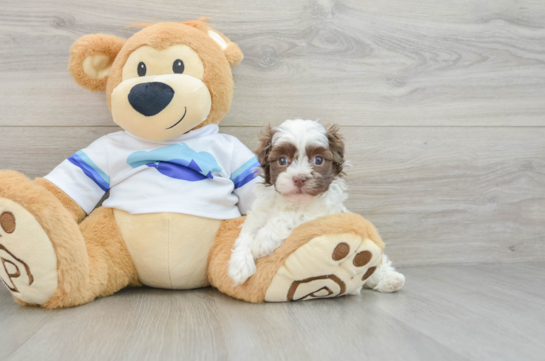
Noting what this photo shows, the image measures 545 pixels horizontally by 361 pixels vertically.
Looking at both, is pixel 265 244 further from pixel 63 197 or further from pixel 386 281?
pixel 63 197

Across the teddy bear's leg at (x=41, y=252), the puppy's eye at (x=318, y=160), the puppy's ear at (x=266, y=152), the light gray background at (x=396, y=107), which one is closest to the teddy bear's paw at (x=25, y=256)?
the teddy bear's leg at (x=41, y=252)

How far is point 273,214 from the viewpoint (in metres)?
0.95

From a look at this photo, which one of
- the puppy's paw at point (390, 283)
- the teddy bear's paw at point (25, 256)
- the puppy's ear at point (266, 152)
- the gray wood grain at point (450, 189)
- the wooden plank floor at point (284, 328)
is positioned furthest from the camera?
the gray wood grain at point (450, 189)

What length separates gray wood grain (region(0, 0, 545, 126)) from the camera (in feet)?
3.90

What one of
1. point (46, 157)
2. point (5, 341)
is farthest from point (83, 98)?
point (5, 341)

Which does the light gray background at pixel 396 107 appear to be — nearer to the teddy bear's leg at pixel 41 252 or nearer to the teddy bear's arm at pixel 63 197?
the teddy bear's leg at pixel 41 252

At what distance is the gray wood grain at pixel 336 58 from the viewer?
119cm

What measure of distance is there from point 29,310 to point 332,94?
0.97 m

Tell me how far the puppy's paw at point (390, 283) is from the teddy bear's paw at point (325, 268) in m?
0.15

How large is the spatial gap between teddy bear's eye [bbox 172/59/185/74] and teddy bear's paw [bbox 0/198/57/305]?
1.48ft

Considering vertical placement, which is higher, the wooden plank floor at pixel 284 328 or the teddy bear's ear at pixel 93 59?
the teddy bear's ear at pixel 93 59

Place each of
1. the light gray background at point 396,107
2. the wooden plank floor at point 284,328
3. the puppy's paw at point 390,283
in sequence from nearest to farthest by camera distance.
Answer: the wooden plank floor at point 284,328
the puppy's paw at point 390,283
the light gray background at point 396,107

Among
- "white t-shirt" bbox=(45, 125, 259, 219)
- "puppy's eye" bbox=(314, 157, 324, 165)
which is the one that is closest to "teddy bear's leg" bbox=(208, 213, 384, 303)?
"puppy's eye" bbox=(314, 157, 324, 165)

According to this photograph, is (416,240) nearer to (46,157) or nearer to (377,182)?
(377,182)
